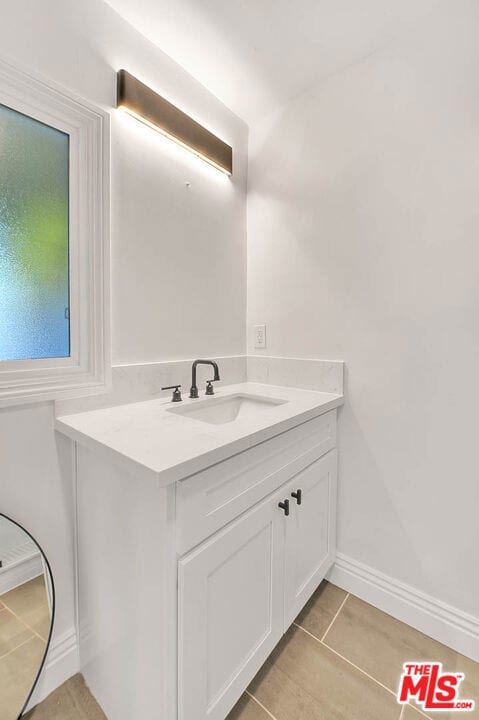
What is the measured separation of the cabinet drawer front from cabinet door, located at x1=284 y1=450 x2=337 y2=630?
0.30 feet

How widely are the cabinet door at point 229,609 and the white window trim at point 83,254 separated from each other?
716mm

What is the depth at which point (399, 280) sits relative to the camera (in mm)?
1354

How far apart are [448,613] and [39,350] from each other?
71.6 inches

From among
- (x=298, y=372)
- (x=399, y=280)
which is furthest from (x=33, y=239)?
(x=399, y=280)

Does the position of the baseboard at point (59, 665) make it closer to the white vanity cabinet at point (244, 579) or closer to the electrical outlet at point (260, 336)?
the white vanity cabinet at point (244, 579)

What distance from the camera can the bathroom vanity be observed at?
0.76 metres

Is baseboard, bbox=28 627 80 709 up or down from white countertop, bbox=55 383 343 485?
down

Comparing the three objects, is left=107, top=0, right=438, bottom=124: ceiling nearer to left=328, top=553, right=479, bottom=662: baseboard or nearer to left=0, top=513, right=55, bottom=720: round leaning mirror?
left=0, top=513, right=55, bottom=720: round leaning mirror

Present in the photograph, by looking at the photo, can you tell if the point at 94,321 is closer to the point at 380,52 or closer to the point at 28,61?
the point at 28,61

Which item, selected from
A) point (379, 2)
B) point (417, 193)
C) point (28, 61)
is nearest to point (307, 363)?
point (417, 193)

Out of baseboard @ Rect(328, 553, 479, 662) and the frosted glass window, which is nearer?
the frosted glass window

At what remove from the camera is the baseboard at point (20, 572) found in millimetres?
993

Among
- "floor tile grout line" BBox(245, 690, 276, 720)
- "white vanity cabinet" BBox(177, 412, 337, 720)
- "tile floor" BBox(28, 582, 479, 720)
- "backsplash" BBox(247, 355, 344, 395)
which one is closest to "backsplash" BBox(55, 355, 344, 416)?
"backsplash" BBox(247, 355, 344, 395)

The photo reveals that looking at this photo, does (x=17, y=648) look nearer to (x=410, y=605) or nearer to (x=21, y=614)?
(x=21, y=614)
